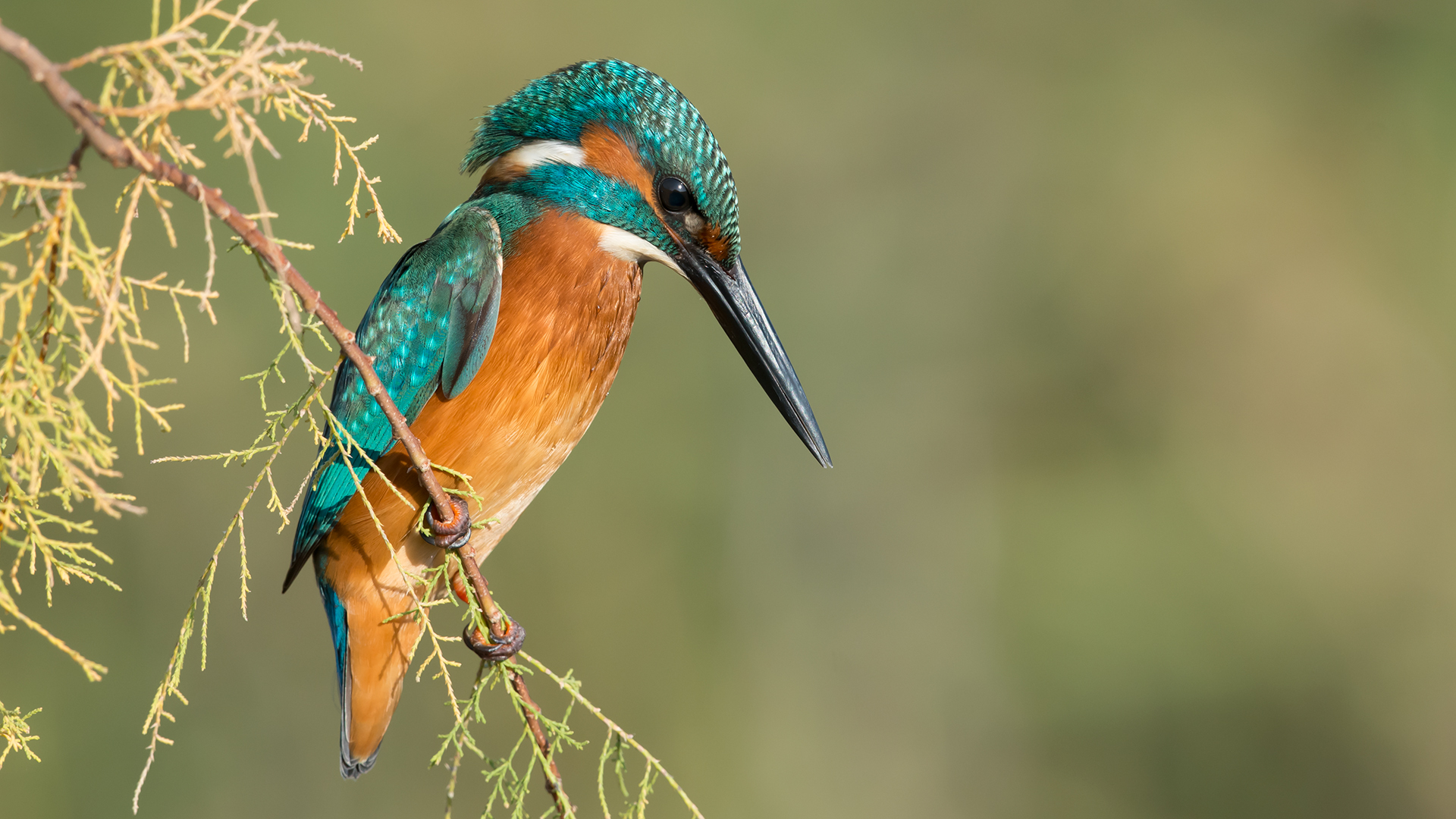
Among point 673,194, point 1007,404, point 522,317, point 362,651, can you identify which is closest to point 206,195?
point 522,317

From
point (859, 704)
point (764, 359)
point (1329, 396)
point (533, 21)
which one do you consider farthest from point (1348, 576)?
point (533, 21)

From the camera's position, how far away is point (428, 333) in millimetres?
1572

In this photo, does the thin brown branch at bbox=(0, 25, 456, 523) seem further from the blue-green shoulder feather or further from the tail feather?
the tail feather

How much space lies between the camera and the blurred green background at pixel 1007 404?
4.57 m

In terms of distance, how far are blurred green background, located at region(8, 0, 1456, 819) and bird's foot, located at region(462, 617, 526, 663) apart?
2.83 metres

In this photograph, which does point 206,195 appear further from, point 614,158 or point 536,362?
point 614,158

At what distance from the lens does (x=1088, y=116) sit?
538 cm

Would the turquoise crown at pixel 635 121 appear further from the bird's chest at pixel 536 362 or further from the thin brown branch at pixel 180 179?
the thin brown branch at pixel 180 179

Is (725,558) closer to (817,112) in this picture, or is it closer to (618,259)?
(817,112)

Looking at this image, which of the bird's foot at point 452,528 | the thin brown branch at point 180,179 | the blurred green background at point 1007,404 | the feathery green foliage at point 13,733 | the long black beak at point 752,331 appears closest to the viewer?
the thin brown branch at point 180,179

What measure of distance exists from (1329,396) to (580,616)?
3.55 metres

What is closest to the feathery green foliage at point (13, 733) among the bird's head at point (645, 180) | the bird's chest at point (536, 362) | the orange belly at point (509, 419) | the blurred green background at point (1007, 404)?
the orange belly at point (509, 419)

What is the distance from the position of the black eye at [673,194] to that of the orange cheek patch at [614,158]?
0.06ft

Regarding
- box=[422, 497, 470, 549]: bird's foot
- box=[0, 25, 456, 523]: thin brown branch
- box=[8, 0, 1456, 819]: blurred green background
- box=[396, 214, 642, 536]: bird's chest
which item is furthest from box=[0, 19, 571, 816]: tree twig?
box=[8, 0, 1456, 819]: blurred green background
